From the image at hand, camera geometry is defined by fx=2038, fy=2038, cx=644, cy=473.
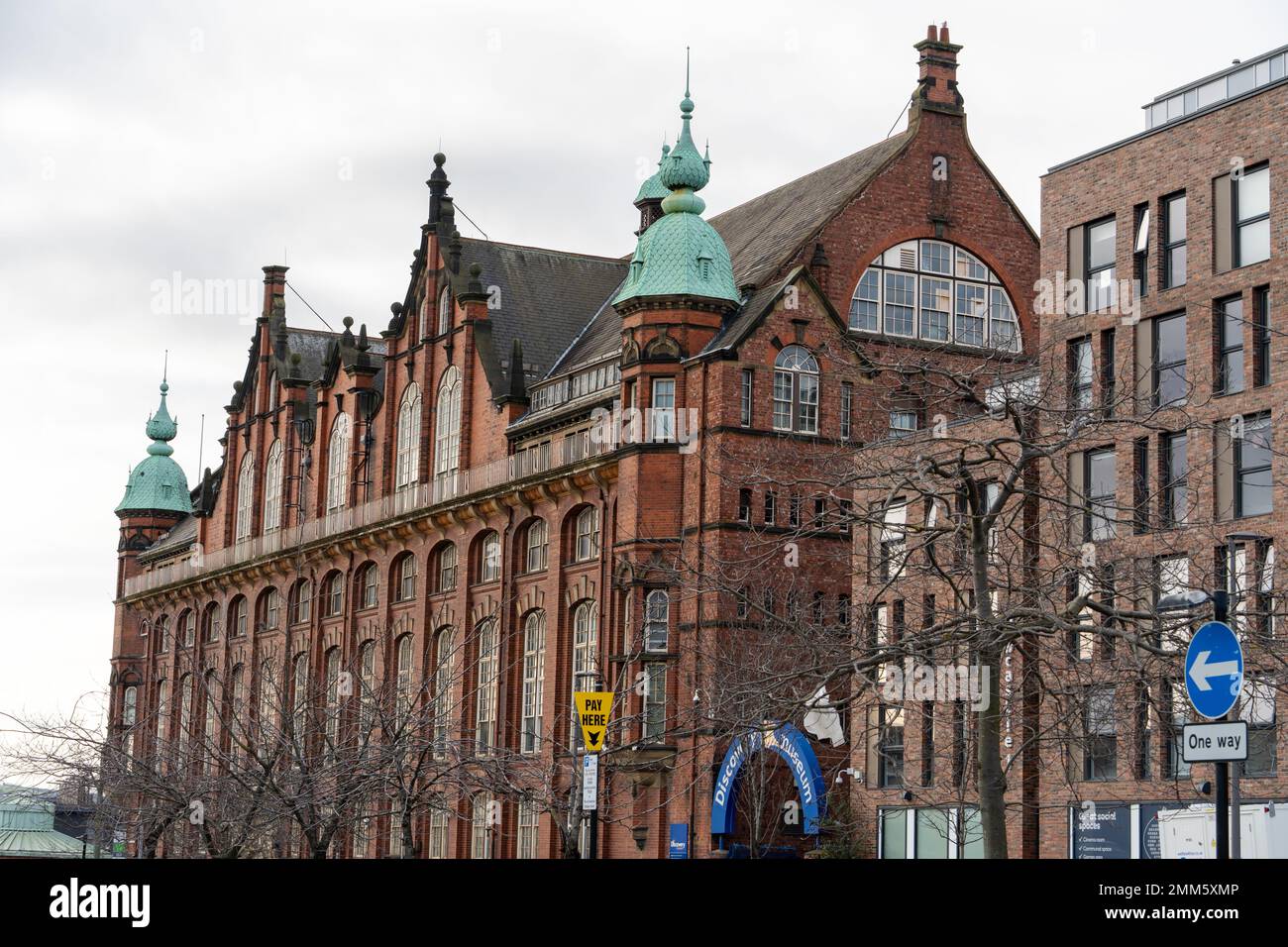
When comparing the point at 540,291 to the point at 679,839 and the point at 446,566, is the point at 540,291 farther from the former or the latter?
the point at 679,839

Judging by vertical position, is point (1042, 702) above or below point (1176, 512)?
below

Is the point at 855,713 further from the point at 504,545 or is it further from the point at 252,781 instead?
the point at 504,545

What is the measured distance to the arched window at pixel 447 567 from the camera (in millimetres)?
71750

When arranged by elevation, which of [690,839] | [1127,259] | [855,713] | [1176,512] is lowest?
[690,839]

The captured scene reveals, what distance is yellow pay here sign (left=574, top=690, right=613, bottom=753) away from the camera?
121ft

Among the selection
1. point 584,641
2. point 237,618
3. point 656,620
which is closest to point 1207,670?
point 656,620

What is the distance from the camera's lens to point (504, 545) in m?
67.1

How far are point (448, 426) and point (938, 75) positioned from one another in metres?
21.7

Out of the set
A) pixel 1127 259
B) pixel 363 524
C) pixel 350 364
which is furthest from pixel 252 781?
pixel 350 364

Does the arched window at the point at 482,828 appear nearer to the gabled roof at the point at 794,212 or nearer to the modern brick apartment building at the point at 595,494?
the modern brick apartment building at the point at 595,494

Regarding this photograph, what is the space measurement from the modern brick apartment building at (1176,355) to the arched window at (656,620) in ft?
46.2

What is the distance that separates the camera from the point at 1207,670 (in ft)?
59.8

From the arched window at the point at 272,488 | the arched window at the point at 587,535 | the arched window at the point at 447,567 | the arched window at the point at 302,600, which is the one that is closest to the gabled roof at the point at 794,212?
the arched window at the point at 587,535
